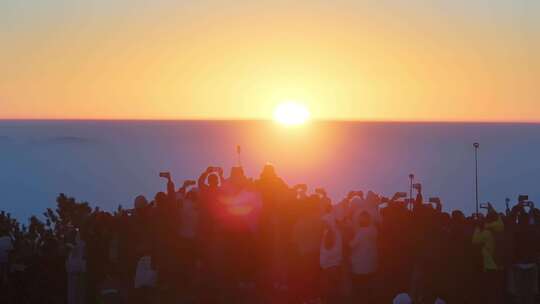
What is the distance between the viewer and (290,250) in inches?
424

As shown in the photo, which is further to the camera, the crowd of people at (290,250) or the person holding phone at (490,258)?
the crowd of people at (290,250)

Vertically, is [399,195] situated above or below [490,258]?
above

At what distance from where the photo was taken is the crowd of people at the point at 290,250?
1039 cm

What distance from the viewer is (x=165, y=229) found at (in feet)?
34.7

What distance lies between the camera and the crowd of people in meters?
10.4

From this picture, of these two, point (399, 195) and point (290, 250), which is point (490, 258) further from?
point (290, 250)

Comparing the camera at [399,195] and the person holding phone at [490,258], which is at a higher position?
the camera at [399,195]

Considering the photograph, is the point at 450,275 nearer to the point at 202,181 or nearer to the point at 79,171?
the point at 202,181

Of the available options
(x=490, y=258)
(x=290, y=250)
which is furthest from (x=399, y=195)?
(x=290, y=250)

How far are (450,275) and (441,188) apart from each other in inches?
2213

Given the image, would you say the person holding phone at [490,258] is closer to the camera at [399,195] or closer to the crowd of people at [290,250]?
the crowd of people at [290,250]

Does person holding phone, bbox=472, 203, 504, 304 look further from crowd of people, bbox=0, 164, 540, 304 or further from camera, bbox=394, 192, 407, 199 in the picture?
camera, bbox=394, 192, 407, 199

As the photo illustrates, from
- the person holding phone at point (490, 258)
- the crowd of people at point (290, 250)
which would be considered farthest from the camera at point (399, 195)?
the person holding phone at point (490, 258)

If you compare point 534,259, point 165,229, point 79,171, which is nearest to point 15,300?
point 165,229
